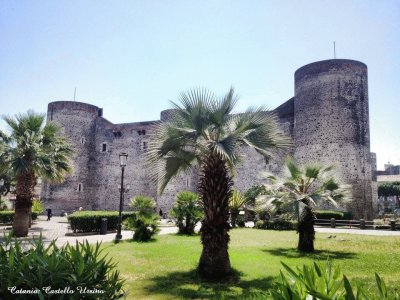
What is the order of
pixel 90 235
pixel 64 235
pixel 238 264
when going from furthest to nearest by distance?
pixel 90 235, pixel 64 235, pixel 238 264

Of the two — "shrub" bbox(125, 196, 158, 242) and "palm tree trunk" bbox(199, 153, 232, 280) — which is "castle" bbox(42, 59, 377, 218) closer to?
"shrub" bbox(125, 196, 158, 242)

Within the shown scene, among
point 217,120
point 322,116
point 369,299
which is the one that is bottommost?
point 369,299

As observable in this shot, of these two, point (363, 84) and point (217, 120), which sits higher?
point (363, 84)

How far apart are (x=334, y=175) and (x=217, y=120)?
589cm

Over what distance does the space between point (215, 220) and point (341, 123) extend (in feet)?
70.4

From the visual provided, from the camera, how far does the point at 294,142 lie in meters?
28.8

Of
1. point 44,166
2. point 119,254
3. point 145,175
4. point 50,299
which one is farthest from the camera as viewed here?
point 145,175

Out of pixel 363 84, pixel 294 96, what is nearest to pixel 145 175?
pixel 294 96

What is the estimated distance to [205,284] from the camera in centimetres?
675

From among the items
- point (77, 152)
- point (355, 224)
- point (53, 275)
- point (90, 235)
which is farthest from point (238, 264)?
point (77, 152)

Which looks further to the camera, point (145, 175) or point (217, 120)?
point (145, 175)

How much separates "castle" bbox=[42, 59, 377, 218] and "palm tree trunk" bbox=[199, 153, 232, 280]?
32.0 ft

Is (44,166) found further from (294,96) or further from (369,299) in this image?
(294,96)

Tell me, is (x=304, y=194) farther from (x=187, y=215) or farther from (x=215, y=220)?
(x=187, y=215)
